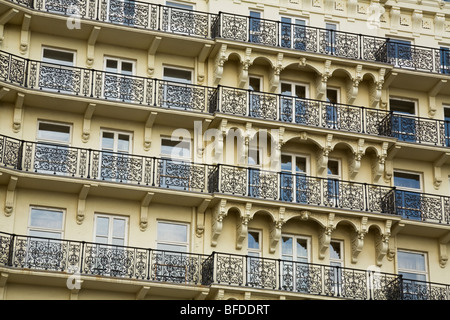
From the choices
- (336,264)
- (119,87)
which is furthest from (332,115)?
(119,87)

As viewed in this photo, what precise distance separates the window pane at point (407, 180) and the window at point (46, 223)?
10853 mm

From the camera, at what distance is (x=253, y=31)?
144ft

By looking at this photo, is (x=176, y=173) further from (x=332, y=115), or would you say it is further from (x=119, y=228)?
(x=332, y=115)

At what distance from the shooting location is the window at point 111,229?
41.0 meters

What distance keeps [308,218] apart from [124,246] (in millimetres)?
5671

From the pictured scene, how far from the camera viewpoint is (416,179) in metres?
44.5

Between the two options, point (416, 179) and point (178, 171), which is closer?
point (178, 171)

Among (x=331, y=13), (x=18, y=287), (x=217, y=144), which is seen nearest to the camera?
(x=18, y=287)

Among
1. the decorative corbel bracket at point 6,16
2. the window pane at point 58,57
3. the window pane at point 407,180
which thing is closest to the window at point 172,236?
the window pane at point 58,57

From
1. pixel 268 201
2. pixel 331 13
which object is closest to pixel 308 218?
pixel 268 201

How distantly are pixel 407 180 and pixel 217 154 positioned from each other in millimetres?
6504

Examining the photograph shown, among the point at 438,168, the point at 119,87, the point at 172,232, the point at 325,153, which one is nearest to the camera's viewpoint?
the point at 172,232

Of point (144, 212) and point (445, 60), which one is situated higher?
point (445, 60)

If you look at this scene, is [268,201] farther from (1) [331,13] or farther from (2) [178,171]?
(1) [331,13]
